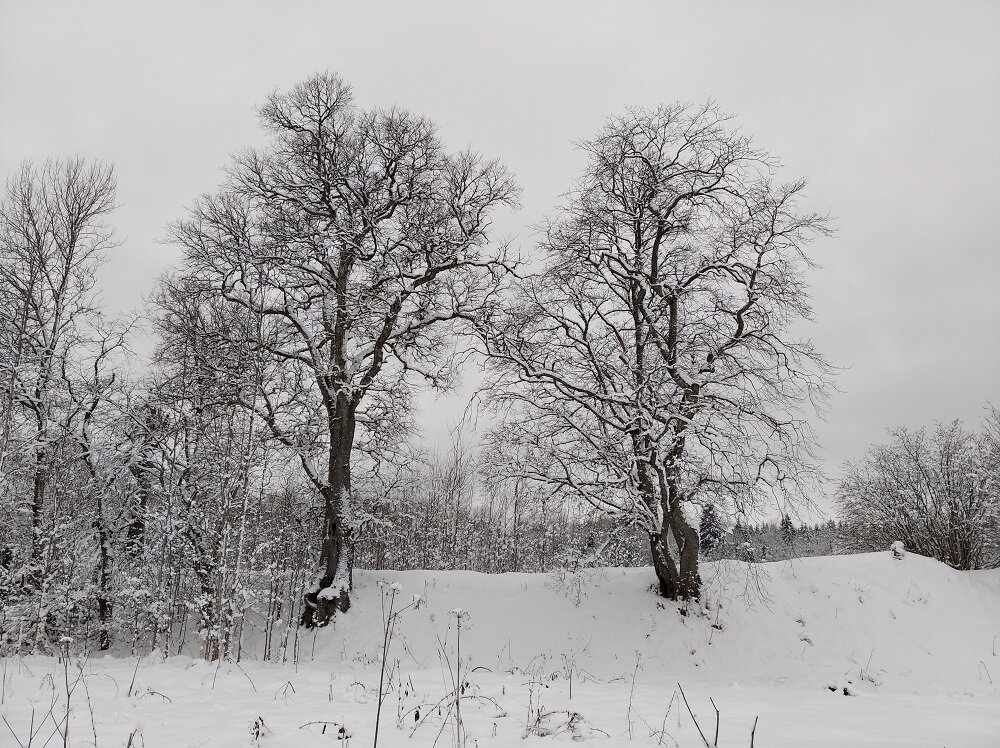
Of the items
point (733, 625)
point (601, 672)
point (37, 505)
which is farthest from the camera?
point (37, 505)

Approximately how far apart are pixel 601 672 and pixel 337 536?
6572mm

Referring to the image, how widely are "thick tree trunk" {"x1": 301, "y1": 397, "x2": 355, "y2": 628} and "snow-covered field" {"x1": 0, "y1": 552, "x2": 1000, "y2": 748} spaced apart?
529 millimetres

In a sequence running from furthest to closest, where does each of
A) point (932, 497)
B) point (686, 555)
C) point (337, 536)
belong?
point (932, 497) → point (337, 536) → point (686, 555)

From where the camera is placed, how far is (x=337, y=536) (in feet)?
42.4

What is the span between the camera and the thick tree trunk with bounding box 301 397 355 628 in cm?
1242

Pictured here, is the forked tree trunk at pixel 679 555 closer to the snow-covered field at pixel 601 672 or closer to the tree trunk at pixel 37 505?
the snow-covered field at pixel 601 672

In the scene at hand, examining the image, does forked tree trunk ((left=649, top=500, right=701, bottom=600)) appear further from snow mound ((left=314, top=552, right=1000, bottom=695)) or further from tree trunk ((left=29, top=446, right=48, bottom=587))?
tree trunk ((left=29, top=446, right=48, bottom=587))

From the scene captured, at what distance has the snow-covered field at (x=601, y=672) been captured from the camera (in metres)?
3.78

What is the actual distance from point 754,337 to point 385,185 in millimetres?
9290

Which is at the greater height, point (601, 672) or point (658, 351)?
point (658, 351)

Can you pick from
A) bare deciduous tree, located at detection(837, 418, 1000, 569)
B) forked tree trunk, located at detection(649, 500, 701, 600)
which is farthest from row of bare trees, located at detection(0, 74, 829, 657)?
bare deciduous tree, located at detection(837, 418, 1000, 569)

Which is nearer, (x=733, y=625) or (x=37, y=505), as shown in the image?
(x=733, y=625)

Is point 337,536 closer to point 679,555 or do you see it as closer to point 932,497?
point 679,555

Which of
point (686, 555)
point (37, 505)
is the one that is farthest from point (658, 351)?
point (37, 505)
